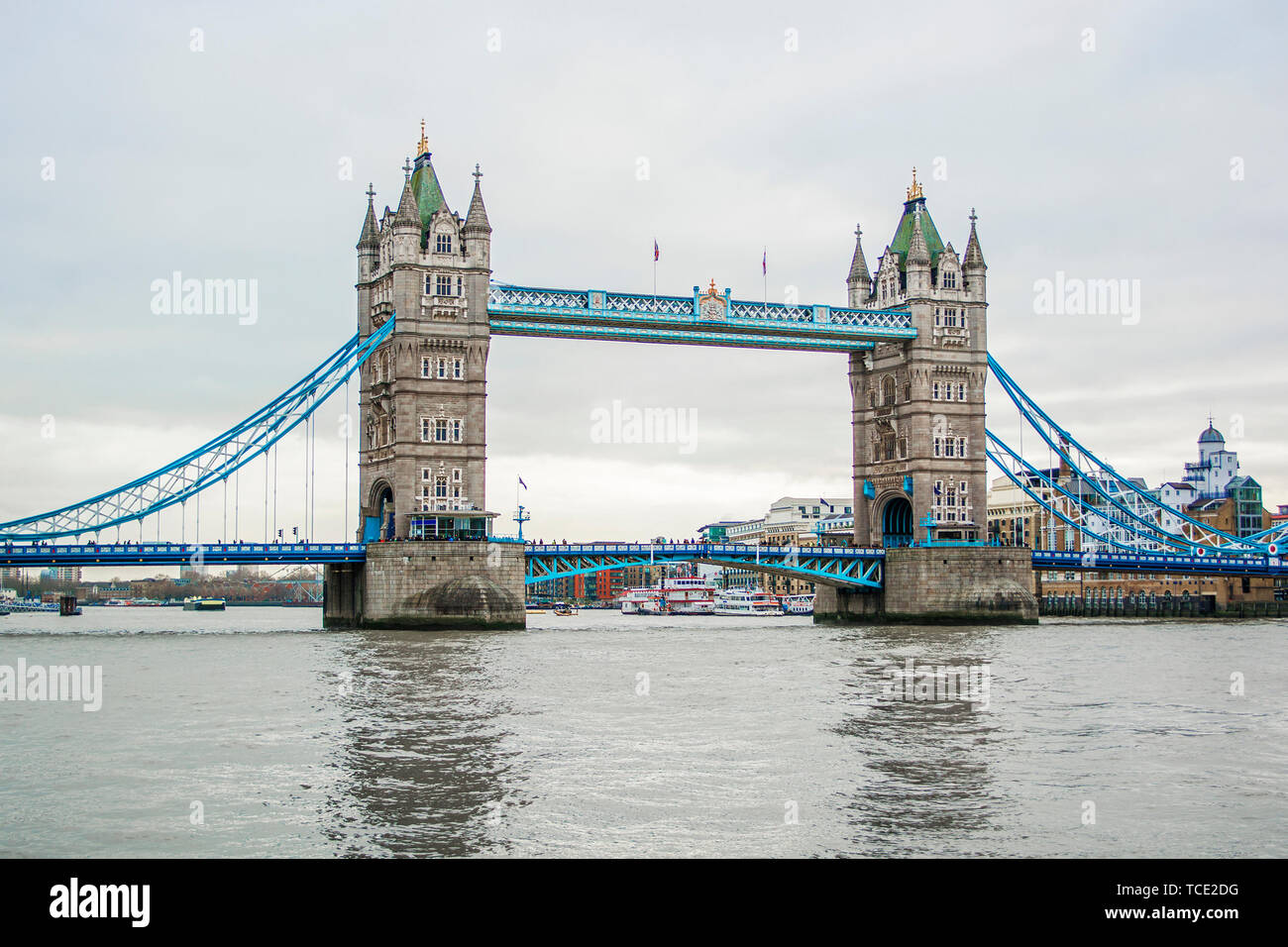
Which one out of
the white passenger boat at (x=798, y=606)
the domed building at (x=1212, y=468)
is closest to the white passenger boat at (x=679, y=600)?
the white passenger boat at (x=798, y=606)

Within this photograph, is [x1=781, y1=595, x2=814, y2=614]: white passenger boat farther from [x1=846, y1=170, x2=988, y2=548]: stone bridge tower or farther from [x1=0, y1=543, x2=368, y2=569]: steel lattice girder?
[x1=0, y1=543, x2=368, y2=569]: steel lattice girder

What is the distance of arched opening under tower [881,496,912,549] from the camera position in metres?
92.1

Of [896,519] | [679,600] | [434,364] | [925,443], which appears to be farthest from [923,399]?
[679,600]

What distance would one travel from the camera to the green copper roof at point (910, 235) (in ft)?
298

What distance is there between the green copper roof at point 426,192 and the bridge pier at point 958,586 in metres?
35.1

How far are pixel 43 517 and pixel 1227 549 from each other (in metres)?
82.7

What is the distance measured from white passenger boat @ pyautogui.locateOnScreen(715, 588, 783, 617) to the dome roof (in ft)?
157

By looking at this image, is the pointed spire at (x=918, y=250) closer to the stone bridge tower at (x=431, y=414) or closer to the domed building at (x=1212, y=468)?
the stone bridge tower at (x=431, y=414)

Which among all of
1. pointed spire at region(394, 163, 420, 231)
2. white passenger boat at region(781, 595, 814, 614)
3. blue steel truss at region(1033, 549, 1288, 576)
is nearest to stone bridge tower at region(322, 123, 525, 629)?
pointed spire at region(394, 163, 420, 231)

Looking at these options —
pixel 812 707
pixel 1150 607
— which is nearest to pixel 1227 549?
pixel 1150 607

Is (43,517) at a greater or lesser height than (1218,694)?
greater
